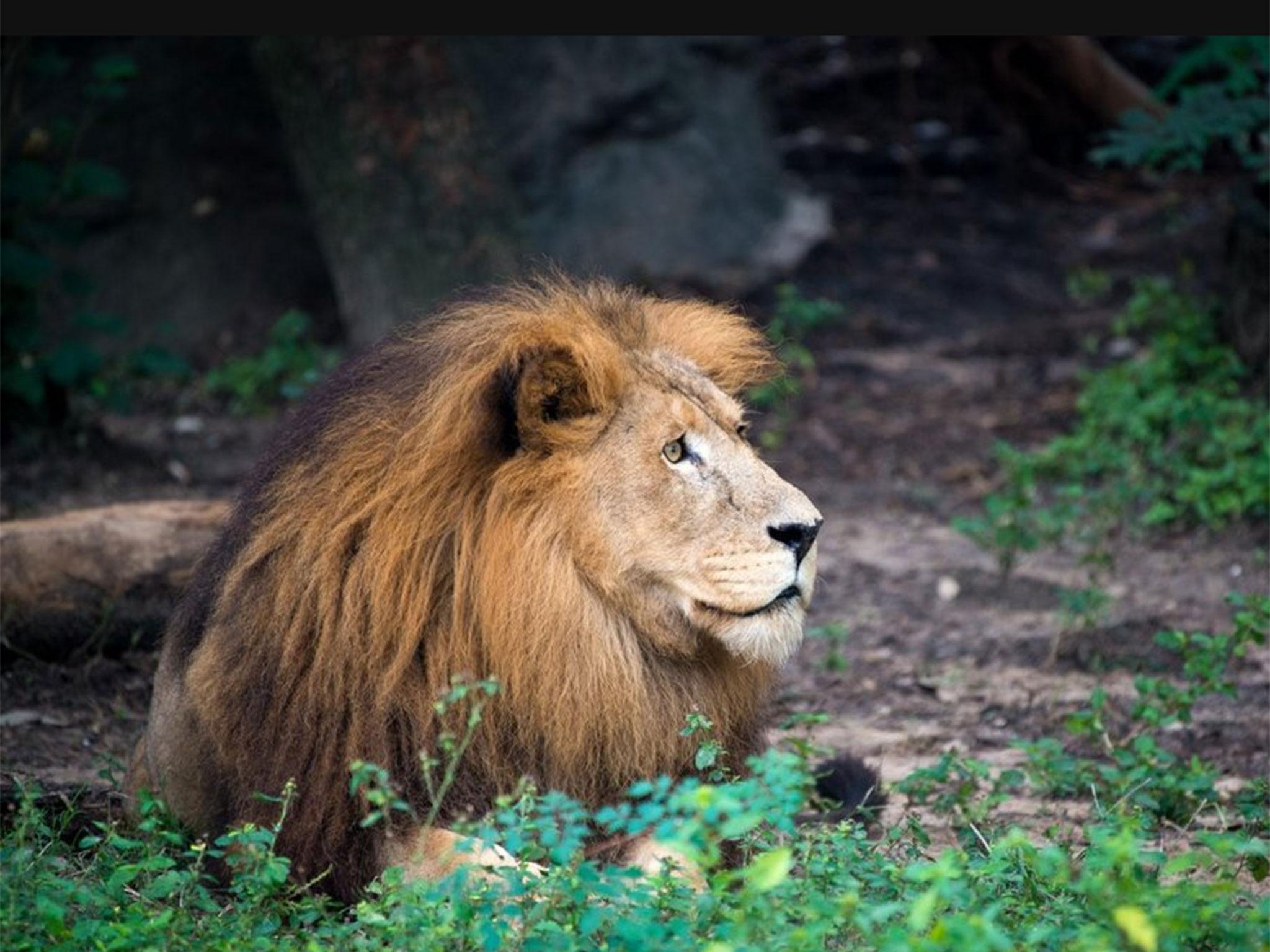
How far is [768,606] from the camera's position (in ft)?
11.8

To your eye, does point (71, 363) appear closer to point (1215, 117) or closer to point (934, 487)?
point (934, 487)

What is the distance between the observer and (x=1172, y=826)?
14.7ft

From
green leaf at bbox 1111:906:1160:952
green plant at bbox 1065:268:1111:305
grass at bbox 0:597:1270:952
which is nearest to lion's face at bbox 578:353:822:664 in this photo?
grass at bbox 0:597:1270:952

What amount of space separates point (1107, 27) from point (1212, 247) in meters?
2.74

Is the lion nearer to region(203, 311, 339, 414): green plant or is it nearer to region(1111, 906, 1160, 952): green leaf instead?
region(1111, 906, 1160, 952): green leaf

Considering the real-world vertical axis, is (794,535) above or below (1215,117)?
below

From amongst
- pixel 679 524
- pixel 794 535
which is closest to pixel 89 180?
pixel 679 524

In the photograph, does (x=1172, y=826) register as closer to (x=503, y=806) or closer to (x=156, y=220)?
(x=503, y=806)

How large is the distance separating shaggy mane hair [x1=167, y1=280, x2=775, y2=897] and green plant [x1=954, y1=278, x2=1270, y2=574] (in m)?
3.11

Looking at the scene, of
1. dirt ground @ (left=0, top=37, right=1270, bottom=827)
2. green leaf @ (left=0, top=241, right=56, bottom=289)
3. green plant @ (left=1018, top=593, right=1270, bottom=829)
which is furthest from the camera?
green leaf @ (left=0, top=241, right=56, bottom=289)

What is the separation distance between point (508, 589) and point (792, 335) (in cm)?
625

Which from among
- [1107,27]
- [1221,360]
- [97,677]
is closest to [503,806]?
[97,677]

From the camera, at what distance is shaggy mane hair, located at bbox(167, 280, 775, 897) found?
3.66 metres

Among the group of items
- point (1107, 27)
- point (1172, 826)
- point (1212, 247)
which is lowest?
point (1172, 826)
